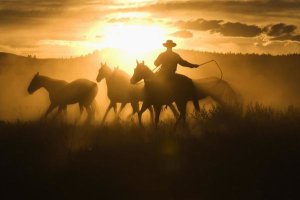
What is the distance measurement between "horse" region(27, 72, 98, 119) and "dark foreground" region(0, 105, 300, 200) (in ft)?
16.4

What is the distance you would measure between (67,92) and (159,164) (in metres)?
8.47

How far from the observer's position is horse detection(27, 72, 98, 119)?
2222 cm

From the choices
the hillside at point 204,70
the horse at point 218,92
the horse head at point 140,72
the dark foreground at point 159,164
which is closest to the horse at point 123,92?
the horse at point 218,92

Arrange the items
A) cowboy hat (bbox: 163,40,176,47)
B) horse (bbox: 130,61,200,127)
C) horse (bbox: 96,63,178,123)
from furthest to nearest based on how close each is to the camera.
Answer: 1. horse (bbox: 96,63,178,123)
2. cowboy hat (bbox: 163,40,176,47)
3. horse (bbox: 130,61,200,127)

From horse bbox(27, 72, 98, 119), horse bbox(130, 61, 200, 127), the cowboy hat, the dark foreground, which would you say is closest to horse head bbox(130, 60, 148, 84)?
horse bbox(130, 61, 200, 127)

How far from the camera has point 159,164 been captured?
14.5 metres

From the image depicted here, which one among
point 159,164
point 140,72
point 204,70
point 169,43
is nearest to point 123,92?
point 140,72

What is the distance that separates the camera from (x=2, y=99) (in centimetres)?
4291

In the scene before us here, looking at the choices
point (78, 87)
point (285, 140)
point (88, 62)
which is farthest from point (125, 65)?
point (285, 140)

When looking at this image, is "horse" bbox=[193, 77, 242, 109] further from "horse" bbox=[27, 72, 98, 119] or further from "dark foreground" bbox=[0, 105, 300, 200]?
"horse" bbox=[27, 72, 98, 119]

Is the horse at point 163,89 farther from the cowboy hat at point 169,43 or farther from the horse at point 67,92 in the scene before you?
the horse at point 67,92

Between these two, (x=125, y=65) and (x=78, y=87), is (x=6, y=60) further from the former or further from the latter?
(x=78, y=87)

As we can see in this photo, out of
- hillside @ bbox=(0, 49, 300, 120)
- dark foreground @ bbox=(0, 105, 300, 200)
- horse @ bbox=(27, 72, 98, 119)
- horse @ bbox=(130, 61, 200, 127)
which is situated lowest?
hillside @ bbox=(0, 49, 300, 120)

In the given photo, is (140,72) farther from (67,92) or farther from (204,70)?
(204,70)
